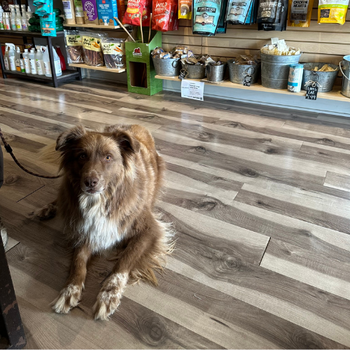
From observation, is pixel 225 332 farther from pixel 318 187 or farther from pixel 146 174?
pixel 318 187

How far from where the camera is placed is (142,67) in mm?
4172

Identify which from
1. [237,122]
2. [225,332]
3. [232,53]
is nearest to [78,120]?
[237,122]

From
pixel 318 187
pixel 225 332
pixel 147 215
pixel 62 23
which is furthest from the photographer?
pixel 62 23

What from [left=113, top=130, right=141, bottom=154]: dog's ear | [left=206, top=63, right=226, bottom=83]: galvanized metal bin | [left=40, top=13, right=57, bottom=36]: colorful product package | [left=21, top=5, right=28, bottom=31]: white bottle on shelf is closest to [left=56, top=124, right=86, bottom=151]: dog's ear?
[left=113, top=130, right=141, bottom=154]: dog's ear

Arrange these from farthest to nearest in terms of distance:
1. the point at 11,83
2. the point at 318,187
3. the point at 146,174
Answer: the point at 11,83
the point at 318,187
the point at 146,174

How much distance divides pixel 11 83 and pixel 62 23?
116 cm

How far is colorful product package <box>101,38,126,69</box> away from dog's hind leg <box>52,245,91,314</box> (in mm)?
3079

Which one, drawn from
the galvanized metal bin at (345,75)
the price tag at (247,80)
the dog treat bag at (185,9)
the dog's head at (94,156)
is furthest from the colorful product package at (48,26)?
the galvanized metal bin at (345,75)

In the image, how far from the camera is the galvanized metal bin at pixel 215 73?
338 centimetres

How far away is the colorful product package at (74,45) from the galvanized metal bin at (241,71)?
2.15 meters

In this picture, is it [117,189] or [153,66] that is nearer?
[117,189]

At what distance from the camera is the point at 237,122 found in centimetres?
325

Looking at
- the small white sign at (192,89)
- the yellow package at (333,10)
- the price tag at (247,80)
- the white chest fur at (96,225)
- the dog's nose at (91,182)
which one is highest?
the yellow package at (333,10)

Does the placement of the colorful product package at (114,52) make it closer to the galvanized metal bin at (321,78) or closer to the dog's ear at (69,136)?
the galvanized metal bin at (321,78)
